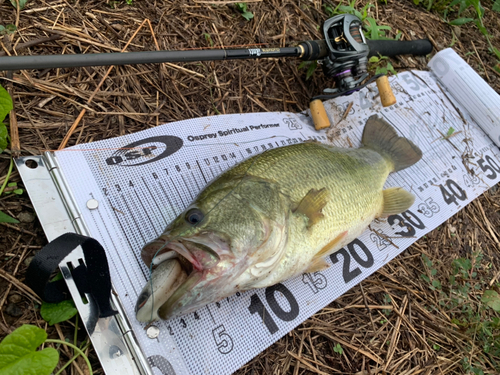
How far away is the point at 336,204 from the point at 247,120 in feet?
3.38

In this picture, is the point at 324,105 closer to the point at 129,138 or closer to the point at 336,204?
the point at 336,204

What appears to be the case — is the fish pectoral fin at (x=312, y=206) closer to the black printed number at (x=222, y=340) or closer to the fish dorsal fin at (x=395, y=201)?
the black printed number at (x=222, y=340)

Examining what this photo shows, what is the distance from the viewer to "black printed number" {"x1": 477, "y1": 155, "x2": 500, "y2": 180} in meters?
3.53

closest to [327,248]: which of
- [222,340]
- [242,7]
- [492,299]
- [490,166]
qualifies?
[222,340]

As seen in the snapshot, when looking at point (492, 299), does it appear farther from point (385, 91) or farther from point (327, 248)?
point (385, 91)

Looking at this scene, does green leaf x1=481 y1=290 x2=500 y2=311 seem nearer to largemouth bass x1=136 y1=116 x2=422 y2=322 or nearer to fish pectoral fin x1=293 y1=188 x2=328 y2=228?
largemouth bass x1=136 y1=116 x2=422 y2=322

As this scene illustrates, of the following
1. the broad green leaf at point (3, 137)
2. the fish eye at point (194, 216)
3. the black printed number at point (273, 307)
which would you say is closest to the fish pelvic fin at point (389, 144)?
the black printed number at point (273, 307)

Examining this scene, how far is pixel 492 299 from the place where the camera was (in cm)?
289

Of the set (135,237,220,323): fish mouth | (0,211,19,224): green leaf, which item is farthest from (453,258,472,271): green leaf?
(0,211,19,224): green leaf

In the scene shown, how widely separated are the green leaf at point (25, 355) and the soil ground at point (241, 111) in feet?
0.90

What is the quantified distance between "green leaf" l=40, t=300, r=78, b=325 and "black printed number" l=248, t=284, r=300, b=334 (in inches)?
39.5

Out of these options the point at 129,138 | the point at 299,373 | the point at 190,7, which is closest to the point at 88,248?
the point at 129,138

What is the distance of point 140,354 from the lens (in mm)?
1759

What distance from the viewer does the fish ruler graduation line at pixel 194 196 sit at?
6.25 feet
